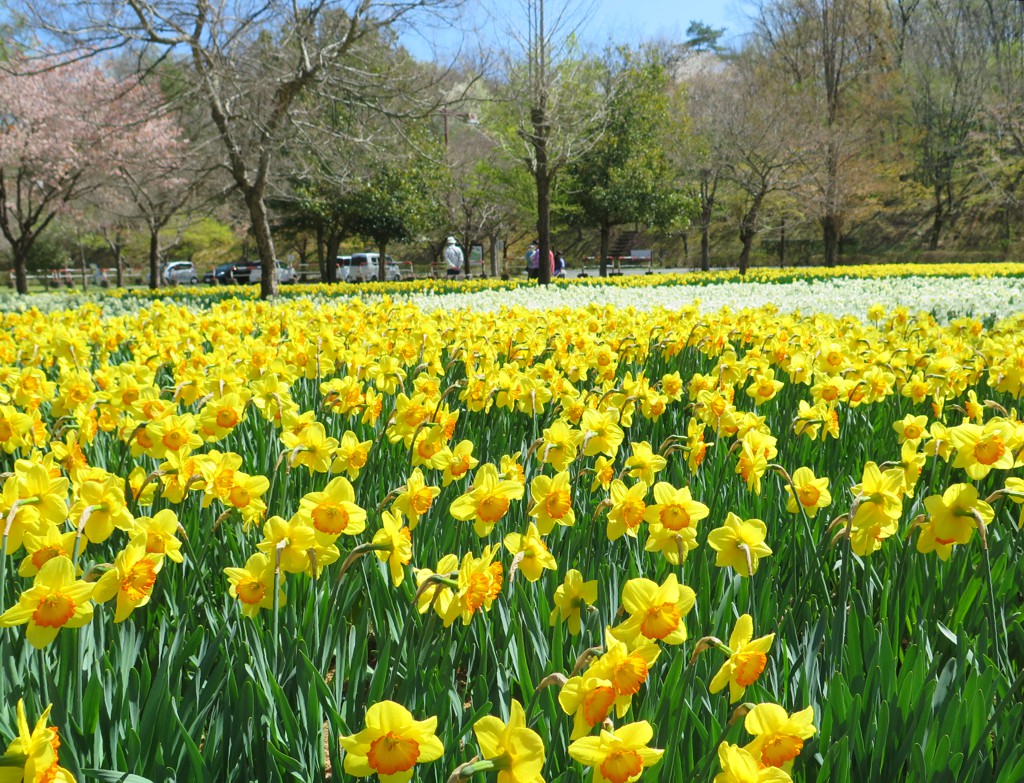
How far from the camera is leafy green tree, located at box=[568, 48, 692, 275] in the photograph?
88.6 feet

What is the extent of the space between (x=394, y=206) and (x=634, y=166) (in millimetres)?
8369

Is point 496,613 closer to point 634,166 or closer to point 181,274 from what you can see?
point 634,166

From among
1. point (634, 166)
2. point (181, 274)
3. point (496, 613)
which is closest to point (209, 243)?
point (181, 274)

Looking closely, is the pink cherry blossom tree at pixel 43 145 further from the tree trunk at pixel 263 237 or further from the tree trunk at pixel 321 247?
the tree trunk at pixel 321 247

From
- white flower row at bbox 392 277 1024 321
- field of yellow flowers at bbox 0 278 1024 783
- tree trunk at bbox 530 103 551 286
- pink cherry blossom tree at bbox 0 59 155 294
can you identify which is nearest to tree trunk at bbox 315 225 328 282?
pink cherry blossom tree at bbox 0 59 155 294

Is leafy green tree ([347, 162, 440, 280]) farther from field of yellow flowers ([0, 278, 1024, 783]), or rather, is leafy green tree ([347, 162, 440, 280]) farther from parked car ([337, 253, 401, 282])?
field of yellow flowers ([0, 278, 1024, 783])

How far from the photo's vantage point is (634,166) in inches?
1067

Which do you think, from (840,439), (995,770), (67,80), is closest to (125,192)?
(67,80)

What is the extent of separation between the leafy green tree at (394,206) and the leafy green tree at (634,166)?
17.0 feet

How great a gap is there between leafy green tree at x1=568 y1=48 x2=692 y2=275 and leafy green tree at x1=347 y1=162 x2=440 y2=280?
518 centimetres

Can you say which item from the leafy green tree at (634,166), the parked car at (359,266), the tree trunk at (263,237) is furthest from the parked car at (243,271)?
the tree trunk at (263,237)

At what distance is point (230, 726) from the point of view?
1.33 m

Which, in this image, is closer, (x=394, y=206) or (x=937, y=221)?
(x=394, y=206)

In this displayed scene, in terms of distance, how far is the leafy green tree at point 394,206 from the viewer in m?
26.0
